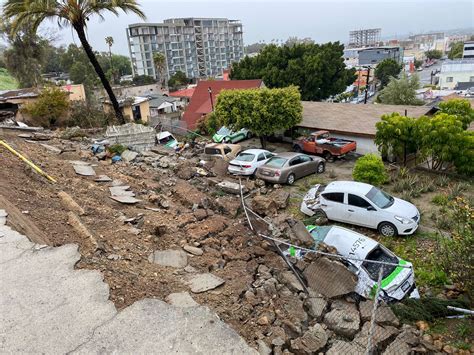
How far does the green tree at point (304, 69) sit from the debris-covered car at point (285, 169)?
19729mm

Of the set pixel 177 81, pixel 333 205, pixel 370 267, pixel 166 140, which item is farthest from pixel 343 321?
pixel 177 81

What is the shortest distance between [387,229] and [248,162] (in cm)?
707

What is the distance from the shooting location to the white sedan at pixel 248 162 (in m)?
16.3

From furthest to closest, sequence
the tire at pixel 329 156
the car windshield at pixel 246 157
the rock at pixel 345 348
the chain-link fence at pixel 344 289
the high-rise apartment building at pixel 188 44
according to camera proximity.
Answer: the high-rise apartment building at pixel 188 44
the tire at pixel 329 156
the car windshield at pixel 246 157
the chain-link fence at pixel 344 289
the rock at pixel 345 348

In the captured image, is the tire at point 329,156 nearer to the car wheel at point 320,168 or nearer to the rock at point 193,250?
the car wheel at point 320,168

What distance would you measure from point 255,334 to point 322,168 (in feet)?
43.2

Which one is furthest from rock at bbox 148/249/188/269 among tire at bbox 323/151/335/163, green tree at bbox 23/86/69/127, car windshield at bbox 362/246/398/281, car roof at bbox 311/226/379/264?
green tree at bbox 23/86/69/127

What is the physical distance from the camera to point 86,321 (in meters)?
5.16

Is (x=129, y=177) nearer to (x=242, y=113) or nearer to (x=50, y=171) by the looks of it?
(x=50, y=171)

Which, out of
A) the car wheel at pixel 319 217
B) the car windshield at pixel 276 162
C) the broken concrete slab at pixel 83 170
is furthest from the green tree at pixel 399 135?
the broken concrete slab at pixel 83 170

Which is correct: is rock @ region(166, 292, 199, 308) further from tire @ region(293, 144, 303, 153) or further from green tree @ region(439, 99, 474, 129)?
green tree @ region(439, 99, 474, 129)

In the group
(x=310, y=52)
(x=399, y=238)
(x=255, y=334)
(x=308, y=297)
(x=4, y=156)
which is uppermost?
(x=310, y=52)

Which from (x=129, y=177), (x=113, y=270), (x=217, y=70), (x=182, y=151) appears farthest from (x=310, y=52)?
(x=217, y=70)

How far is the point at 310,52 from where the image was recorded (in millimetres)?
35438
